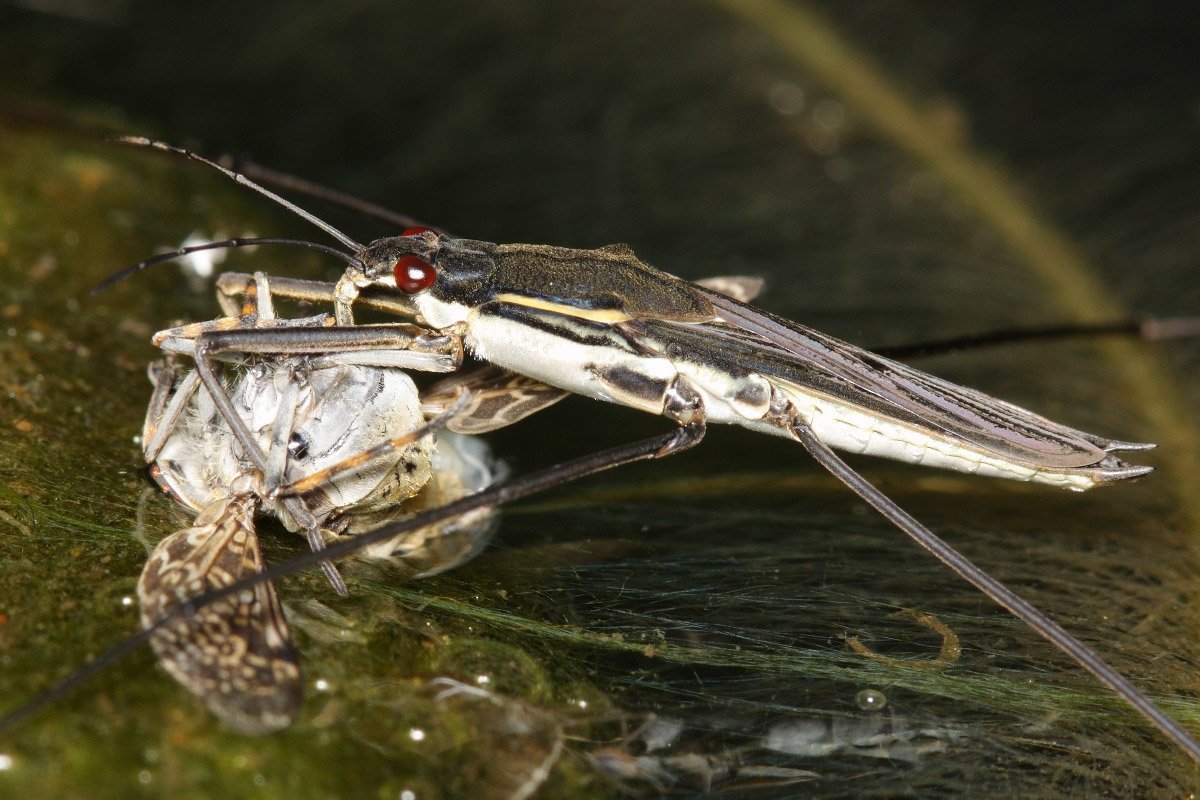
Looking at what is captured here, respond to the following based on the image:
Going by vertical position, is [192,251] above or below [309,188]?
below

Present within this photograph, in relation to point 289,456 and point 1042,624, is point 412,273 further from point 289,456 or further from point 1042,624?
point 1042,624

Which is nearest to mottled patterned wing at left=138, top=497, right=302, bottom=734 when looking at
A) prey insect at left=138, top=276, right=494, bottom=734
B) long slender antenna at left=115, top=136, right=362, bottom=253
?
prey insect at left=138, top=276, right=494, bottom=734

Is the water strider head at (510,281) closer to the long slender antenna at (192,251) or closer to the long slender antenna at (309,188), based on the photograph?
the long slender antenna at (192,251)

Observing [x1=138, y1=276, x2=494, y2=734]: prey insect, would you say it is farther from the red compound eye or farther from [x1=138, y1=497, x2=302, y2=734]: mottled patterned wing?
the red compound eye

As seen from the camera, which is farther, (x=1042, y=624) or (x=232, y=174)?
(x=232, y=174)

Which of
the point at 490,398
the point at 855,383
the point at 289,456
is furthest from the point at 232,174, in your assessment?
the point at 855,383

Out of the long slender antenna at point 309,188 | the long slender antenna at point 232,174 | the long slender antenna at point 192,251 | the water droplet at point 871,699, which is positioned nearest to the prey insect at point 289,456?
the long slender antenna at point 192,251
